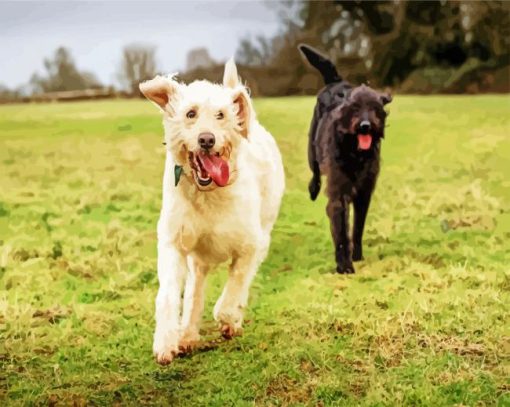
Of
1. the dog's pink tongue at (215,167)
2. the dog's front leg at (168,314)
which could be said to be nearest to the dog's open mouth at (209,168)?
the dog's pink tongue at (215,167)

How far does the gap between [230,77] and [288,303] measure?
1.73 m

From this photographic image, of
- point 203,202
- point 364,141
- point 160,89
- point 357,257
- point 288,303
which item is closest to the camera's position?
point 160,89

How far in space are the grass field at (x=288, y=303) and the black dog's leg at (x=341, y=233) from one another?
0.49 feet

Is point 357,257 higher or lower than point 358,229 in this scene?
lower

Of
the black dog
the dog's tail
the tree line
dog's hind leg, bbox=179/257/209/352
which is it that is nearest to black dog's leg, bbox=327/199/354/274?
the black dog

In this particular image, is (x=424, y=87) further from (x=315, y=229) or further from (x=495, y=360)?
(x=495, y=360)

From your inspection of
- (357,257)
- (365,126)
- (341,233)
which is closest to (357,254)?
(357,257)

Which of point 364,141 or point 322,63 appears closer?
point 364,141

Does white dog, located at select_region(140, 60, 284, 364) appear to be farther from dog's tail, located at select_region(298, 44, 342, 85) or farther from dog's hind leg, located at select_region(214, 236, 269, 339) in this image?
dog's tail, located at select_region(298, 44, 342, 85)

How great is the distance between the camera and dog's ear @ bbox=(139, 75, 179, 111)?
4875mm

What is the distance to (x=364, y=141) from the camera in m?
7.27

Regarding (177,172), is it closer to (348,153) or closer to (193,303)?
(193,303)

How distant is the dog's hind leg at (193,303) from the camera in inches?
212

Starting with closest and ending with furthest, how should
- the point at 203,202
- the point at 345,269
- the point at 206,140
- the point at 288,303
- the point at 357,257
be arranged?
the point at 206,140
the point at 203,202
the point at 288,303
the point at 345,269
the point at 357,257
